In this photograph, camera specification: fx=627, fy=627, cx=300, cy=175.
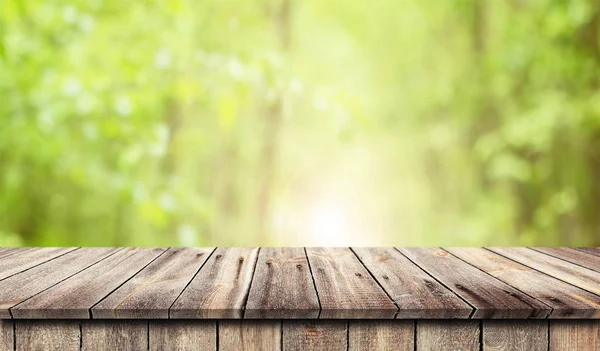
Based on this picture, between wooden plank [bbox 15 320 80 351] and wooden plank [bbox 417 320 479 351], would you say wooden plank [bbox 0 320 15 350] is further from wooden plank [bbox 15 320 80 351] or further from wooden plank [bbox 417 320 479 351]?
wooden plank [bbox 417 320 479 351]

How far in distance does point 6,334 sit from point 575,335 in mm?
1110

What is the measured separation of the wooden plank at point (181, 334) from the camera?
1209mm

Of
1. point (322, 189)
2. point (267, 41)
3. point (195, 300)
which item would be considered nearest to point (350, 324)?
point (195, 300)

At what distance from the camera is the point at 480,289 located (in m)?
1.35

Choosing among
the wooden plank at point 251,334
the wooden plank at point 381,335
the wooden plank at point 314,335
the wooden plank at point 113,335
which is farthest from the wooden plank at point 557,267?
the wooden plank at point 113,335

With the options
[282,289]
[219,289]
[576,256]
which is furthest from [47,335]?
[576,256]

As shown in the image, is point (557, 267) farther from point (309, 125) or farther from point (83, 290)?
point (309, 125)

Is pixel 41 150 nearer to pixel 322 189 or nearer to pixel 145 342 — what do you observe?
pixel 322 189

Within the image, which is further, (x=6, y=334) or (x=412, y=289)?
(x=412, y=289)

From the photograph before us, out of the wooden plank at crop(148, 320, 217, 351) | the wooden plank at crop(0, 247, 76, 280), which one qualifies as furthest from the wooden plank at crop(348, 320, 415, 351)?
the wooden plank at crop(0, 247, 76, 280)

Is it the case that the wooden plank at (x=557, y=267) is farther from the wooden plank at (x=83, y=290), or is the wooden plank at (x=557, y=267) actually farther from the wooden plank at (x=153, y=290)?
the wooden plank at (x=83, y=290)

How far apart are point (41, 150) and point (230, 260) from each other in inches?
66.6

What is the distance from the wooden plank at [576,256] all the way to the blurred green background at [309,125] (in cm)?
124

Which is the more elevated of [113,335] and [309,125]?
[309,125]
